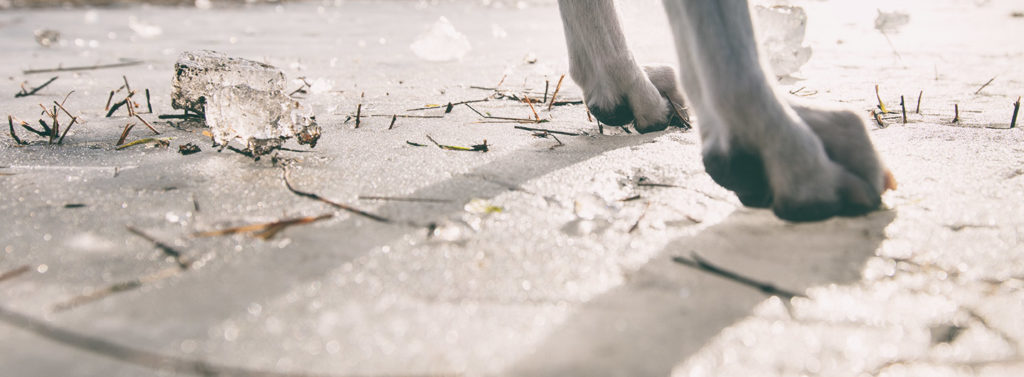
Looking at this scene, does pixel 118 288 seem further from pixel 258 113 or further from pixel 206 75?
pixel 206 75

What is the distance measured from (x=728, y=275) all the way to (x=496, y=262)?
0.37 metres

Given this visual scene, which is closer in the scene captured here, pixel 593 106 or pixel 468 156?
pixel 468 156

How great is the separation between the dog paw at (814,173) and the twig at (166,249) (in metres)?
0.98

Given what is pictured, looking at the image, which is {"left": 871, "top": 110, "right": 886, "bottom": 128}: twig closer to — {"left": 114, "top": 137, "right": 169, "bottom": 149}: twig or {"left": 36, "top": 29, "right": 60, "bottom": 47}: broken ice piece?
{"left": 114, "top": 137, "right": 169, "bottom": 149}: twig

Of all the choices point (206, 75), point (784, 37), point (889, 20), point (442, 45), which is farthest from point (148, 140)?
point (889, 20)

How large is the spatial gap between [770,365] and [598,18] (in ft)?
4.33

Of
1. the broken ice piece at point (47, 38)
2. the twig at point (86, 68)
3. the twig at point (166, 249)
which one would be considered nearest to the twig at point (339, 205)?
the twig at point (166, 249)

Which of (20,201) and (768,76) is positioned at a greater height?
(768,76)

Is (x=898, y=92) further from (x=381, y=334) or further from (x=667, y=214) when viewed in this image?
(x=381, y=334)

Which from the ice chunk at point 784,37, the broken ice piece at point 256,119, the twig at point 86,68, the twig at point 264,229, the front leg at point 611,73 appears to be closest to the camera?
the twig at point 264,229

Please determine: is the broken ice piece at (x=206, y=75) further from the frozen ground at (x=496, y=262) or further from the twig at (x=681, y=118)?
the twig at (x=681, y=118)

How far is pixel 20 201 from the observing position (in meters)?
1.34

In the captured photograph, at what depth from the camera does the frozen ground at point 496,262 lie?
829mm

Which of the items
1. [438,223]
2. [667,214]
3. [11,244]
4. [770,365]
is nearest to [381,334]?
[438,223]
